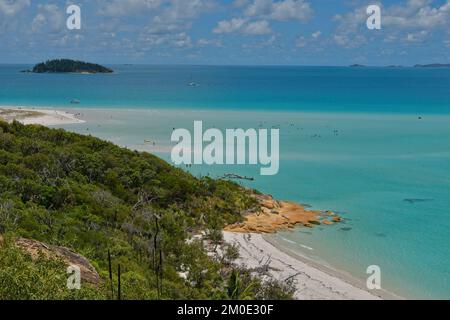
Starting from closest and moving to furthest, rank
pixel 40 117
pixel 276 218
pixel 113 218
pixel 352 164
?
pixel 113 218 < pixel 276 218 < pixel 352 164 < pixel 40 117

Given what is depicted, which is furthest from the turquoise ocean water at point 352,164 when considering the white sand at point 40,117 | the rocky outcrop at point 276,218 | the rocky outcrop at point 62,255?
the rocky outcrop at point 62,255

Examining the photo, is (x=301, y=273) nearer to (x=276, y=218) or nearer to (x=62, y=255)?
(x=276, y=218)

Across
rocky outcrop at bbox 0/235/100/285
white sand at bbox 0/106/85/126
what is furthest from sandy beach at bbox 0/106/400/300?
white sand at bbox 0/106/85/126

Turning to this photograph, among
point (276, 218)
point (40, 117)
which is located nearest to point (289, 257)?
point (276, 218)

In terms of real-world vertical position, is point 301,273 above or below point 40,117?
below

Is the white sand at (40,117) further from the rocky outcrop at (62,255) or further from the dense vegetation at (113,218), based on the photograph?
the rocky outcrop at (62,255)

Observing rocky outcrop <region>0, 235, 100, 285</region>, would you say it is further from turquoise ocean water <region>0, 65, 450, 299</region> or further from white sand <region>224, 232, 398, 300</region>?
turquoise ocean water <region>0, 65, 450, 299</region>
